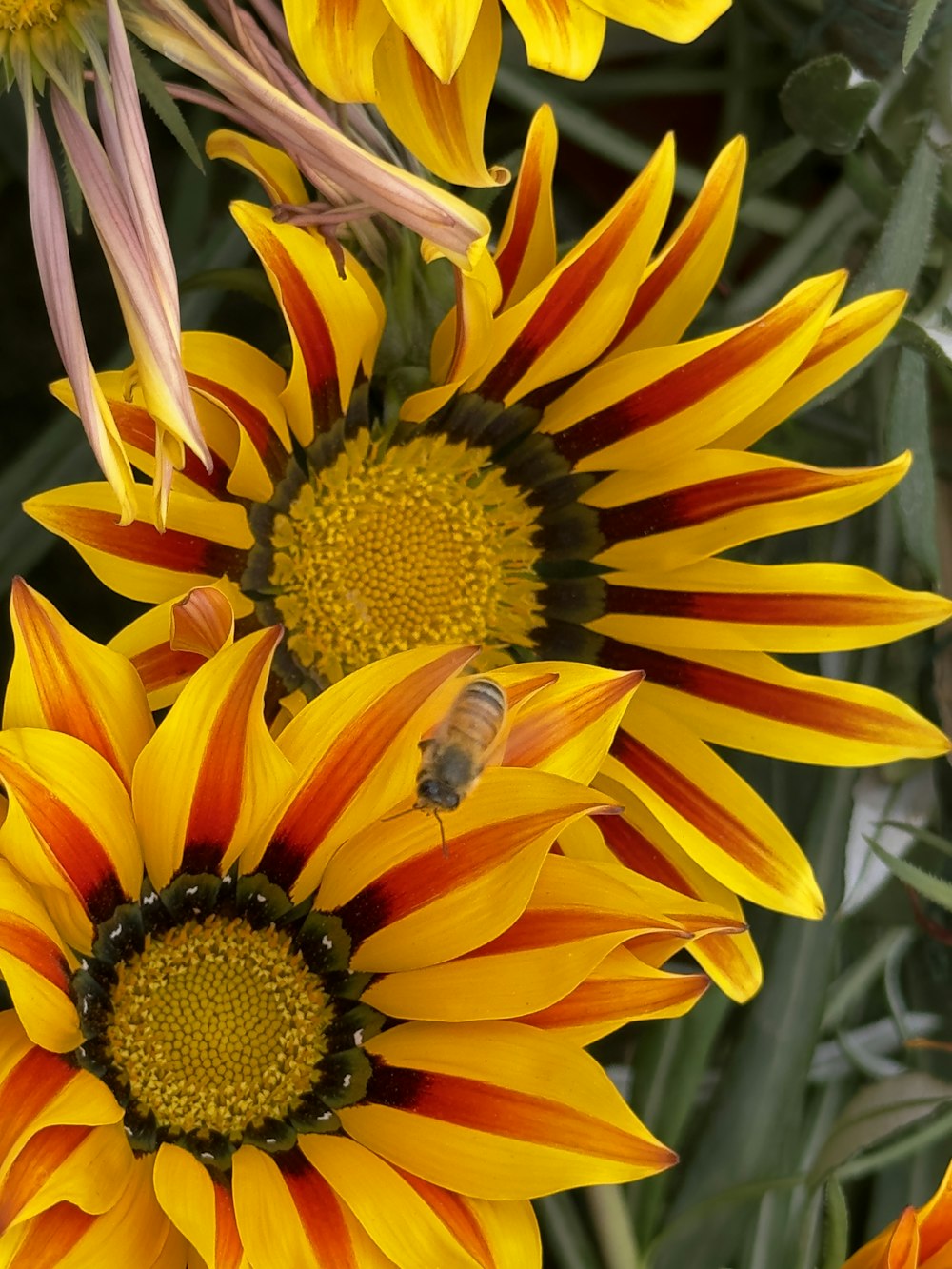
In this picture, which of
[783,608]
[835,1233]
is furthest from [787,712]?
[835,1233]

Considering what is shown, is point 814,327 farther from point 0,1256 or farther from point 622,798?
point 0,1256

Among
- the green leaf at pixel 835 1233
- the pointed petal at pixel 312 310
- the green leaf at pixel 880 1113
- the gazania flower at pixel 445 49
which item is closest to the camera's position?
the gazania flower at pixel 445 49

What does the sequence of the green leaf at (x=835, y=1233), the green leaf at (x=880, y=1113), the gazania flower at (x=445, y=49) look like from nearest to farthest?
the gazania flower at (x=445, y=49)
the green leaf at (x=835, y=1233)
the green leaf at (x=880, y=1113)

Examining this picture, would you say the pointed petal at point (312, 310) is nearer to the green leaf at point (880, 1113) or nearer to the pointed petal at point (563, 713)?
the pointed petal at point (563, 713)

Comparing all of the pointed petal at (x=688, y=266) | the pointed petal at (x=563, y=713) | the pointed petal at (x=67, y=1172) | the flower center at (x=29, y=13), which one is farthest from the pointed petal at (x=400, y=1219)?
the flower center at (x=29, y=13)

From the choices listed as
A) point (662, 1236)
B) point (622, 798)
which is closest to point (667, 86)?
point (622, 798)

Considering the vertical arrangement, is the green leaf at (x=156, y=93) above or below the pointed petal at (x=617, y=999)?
above

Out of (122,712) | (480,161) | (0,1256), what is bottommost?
(0,1256)

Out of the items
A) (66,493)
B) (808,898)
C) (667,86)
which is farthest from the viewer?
(667,86)
